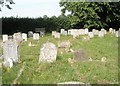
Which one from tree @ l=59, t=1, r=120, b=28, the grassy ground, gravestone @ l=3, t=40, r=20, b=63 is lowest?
tree @ l=59, t=1, r=120, b=28

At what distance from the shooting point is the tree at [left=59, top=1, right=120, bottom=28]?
4091 centimetres

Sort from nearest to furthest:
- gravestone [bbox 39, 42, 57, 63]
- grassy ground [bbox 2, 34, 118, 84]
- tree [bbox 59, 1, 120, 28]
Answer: grassy ground [bbox 2, 34, 118, 84] → gravestone [bbox 39, 42, 57, 63] → tree [bbox 59, 1, 120, 28]

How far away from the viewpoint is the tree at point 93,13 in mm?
40906

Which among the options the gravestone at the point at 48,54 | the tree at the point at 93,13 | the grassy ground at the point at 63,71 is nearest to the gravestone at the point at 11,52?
the grassy ground at the point at 63,71

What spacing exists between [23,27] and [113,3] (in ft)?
37.6

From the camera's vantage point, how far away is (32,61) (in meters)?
19.2

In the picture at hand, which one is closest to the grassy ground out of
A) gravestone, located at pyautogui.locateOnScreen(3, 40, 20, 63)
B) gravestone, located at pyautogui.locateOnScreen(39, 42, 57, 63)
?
gravestone, located at pyautogui.locateOnScreen(39, 42, 57, 63)

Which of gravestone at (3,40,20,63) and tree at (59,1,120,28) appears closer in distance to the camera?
gravestone at (3,40,20,63)

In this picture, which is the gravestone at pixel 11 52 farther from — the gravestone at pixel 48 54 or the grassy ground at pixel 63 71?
the gravestone at pixel 48 54

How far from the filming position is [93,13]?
40.6 meters

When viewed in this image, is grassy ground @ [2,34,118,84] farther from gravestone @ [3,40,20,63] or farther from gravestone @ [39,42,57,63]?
gravestone @ [3,40,20,63]

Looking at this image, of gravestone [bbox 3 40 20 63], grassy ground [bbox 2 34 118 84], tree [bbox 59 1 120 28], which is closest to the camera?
grassy ground [bbox 2 34 118 84]

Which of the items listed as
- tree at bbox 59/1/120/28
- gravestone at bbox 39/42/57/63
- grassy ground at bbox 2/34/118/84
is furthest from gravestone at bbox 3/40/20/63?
tree at bbox 59/1/120/28

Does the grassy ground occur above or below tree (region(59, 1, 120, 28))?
above
